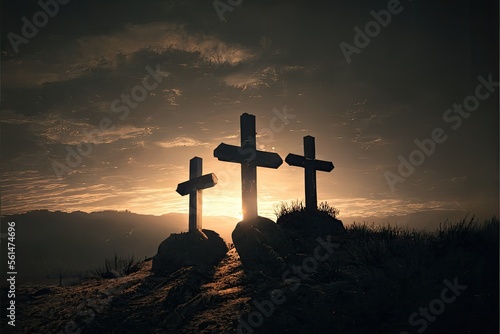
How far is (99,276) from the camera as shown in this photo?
1243 centimetres

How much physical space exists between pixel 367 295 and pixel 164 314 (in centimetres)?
375

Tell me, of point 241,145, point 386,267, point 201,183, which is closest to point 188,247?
point 201,183

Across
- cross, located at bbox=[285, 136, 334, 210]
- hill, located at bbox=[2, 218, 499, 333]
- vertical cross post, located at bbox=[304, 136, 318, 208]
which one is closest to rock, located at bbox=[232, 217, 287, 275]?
hill, located at bbox=[2, 218, 499, 333]

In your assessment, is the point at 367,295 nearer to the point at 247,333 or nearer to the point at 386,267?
the point at 386,267

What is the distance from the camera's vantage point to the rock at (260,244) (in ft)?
29.2

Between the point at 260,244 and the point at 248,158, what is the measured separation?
2.42m

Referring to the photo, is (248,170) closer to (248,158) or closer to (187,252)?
(248,158)

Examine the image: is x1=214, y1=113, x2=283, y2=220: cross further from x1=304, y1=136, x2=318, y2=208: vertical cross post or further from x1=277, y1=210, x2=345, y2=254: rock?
x1=304, y1=136, x2=318, y2=208: vertical cross post

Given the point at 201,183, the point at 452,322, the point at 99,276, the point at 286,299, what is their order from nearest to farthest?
1. the point at 452,322
2. the point at 286,299
3. the point at 201,183
4. the point at 99,276

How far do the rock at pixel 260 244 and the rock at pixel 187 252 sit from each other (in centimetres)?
127

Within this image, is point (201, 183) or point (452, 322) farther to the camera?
point (201, 183)

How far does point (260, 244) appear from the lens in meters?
9.39

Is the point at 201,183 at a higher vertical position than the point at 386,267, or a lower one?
higher

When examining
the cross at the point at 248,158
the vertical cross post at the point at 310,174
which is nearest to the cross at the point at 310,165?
the vertical cross post at the point at 310,174
